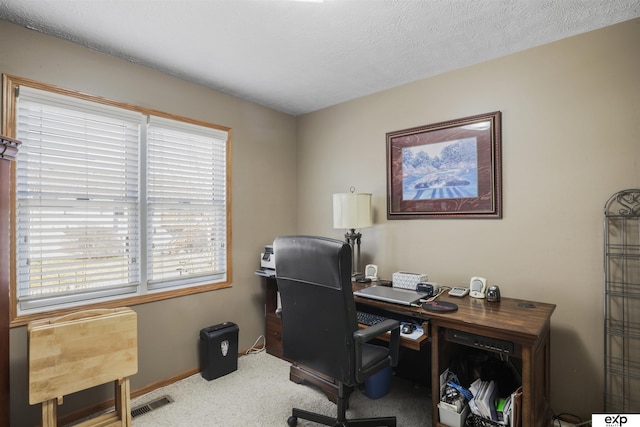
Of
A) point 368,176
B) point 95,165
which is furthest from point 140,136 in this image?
point 368,176

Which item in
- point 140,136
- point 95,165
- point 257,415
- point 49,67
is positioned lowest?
point 257,415

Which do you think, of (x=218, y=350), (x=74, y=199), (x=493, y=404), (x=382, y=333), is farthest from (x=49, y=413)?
(x=493, y=404)

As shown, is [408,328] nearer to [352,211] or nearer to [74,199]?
[352,211]

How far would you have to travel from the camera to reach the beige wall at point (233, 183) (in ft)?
6.52

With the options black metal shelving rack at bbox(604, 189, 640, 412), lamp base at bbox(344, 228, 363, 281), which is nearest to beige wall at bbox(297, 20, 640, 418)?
black metal shelving rack at bbox(604, 189, 640, 412)

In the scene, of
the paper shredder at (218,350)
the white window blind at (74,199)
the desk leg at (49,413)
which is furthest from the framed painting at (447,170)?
the desk leg at (49,413)

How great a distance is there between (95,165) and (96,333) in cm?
118

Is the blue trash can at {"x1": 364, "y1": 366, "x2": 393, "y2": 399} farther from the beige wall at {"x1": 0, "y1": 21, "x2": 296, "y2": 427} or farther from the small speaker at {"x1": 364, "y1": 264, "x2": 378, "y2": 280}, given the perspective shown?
the beige wall at {"x1": 0, "y1": 21, "x2": 296, "y2": 427}

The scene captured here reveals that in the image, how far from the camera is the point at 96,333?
1.90 m

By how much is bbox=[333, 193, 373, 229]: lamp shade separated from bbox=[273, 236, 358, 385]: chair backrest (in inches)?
39.9

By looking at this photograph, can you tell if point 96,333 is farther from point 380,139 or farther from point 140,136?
point 380,139

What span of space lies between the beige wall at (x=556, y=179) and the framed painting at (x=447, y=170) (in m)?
0.07

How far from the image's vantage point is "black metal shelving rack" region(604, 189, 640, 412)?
190 cm

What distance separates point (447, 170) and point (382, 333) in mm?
1511
